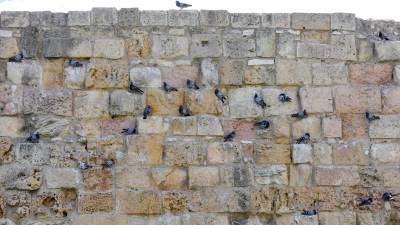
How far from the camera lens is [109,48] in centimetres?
581

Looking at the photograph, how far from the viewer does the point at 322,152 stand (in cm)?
586

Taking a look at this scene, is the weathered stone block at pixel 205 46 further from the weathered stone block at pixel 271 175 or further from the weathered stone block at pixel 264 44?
the weathered stone block at pixel 271 175

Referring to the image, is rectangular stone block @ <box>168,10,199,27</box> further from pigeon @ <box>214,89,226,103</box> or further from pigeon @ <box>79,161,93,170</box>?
pigeon @ <box>79,161,93,170</box>

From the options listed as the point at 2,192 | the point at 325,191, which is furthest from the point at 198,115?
the point at 2,192

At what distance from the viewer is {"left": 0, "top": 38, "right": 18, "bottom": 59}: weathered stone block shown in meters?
5.76

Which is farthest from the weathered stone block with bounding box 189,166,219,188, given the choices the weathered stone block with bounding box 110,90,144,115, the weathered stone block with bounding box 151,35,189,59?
the weathered stone block with bounding box 151,35,189,59

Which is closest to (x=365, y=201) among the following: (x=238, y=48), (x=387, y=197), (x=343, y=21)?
(x=387, y=197)

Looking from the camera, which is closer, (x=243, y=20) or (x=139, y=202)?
(x=139, y=202)

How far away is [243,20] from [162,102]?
1033mm

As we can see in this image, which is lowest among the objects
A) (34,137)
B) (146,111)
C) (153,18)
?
(34,137)

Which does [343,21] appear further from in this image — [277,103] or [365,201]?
[365,201]

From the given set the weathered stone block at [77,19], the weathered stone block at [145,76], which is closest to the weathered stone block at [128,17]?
the weathered stone block at [77,19]

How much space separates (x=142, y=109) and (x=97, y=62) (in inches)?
22.5

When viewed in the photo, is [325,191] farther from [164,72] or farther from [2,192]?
[2,192]
